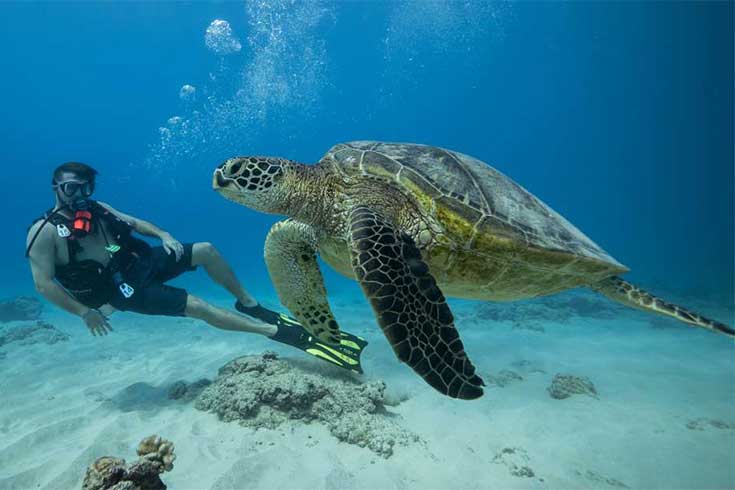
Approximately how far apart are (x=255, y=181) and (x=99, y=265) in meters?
4.54

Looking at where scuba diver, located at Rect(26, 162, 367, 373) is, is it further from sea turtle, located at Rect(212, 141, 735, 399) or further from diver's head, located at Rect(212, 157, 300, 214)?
diver's head, located at Rect(212, 157, 300, 214)

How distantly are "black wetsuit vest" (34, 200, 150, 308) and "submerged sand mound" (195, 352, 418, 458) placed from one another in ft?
9.57

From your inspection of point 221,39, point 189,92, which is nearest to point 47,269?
point 221,39

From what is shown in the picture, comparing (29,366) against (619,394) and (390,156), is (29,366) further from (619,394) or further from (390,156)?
→ (619,394)

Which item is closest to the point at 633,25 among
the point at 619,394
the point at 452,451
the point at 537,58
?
the point at 537,58

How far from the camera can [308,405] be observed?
4.31 m

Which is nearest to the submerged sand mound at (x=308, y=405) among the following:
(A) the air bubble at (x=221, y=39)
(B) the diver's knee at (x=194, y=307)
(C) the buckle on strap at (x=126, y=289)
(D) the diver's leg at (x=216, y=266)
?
(B) the diver's knee at (x=194, y=307)

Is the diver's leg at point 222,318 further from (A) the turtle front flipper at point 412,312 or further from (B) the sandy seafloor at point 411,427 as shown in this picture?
(A) the turtle front flipper at point 412,312

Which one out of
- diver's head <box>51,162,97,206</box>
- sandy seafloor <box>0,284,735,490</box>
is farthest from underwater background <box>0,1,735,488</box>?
diver's head <box>51,162,97,206</box>

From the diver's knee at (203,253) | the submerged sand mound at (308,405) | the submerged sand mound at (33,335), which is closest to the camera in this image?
the submerged sand mound at (308,405)

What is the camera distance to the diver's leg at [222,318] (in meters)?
6.17

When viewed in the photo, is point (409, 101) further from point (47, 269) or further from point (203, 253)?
point (47, 269)

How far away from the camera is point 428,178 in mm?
3293

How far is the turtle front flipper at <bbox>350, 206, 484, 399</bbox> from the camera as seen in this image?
6.72ft
